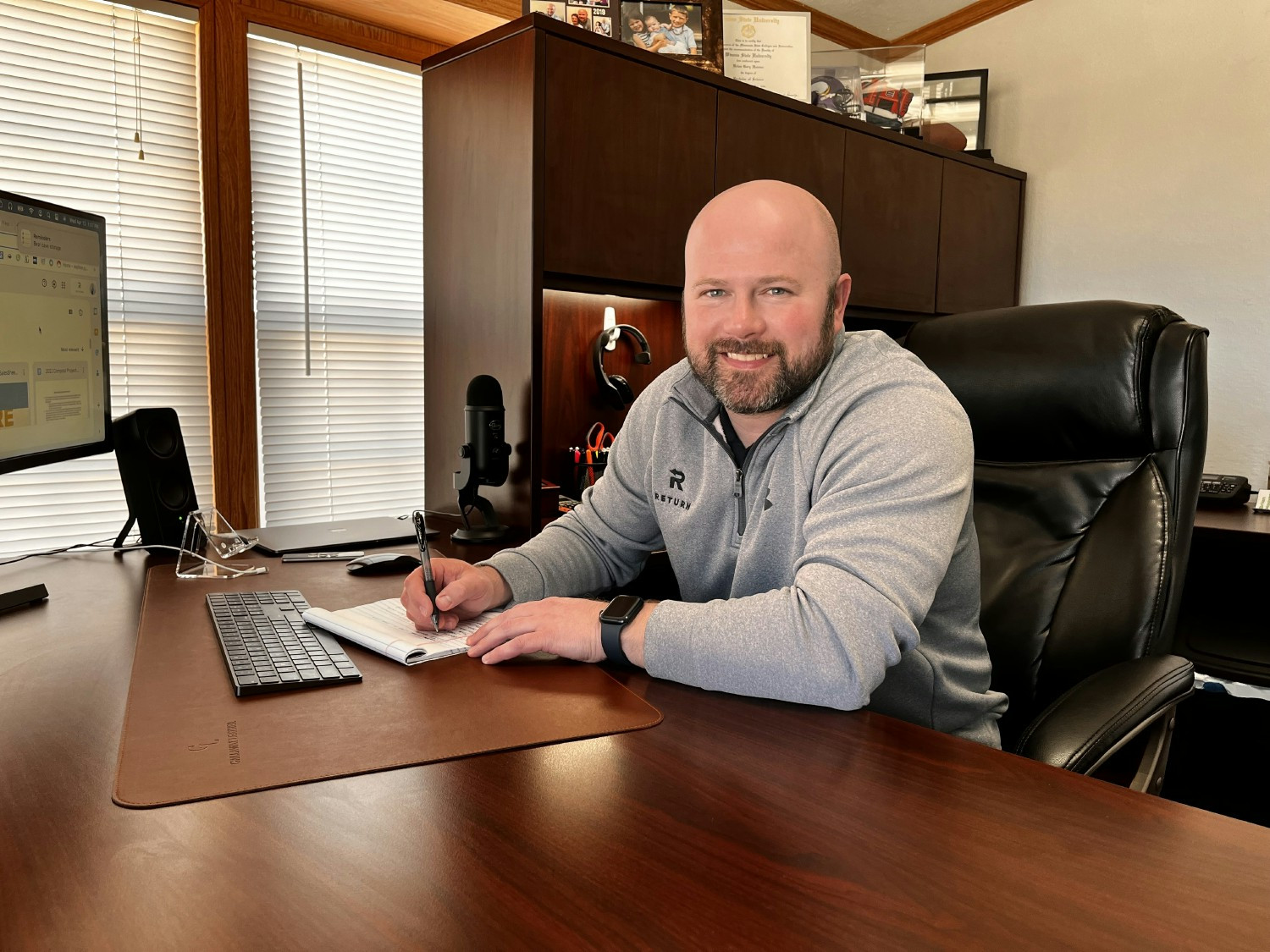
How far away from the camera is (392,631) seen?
114 cm

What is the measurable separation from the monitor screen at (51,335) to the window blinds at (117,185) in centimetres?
71

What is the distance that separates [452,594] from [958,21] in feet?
11.2

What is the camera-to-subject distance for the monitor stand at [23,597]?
49.6 inches

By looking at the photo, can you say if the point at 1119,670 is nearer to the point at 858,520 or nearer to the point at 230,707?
the point at 858,520

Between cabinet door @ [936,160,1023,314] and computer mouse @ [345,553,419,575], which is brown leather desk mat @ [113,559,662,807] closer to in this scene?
computer mouse @ [345,553,419,575]

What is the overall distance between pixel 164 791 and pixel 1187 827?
0.80 metres

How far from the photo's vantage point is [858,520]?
3.46 feet

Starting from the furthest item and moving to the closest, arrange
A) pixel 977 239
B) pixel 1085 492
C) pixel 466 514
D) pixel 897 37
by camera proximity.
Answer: pixel 897 37 → pixel 977 239 → pixel 466 514 → pixel 1085 492

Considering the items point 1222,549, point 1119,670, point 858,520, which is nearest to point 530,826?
point 858,520

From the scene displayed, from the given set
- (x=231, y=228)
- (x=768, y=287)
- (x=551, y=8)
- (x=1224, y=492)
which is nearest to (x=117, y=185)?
(x=231, y=228)

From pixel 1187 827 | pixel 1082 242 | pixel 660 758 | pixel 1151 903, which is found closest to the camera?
pixel 1151 903

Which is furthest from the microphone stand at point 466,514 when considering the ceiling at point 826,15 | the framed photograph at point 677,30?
the ceiling at point 826,15

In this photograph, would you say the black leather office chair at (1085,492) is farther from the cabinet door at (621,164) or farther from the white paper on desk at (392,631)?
the cabinet door at (621,164)

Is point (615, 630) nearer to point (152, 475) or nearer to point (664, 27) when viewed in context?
point (152, 475)
